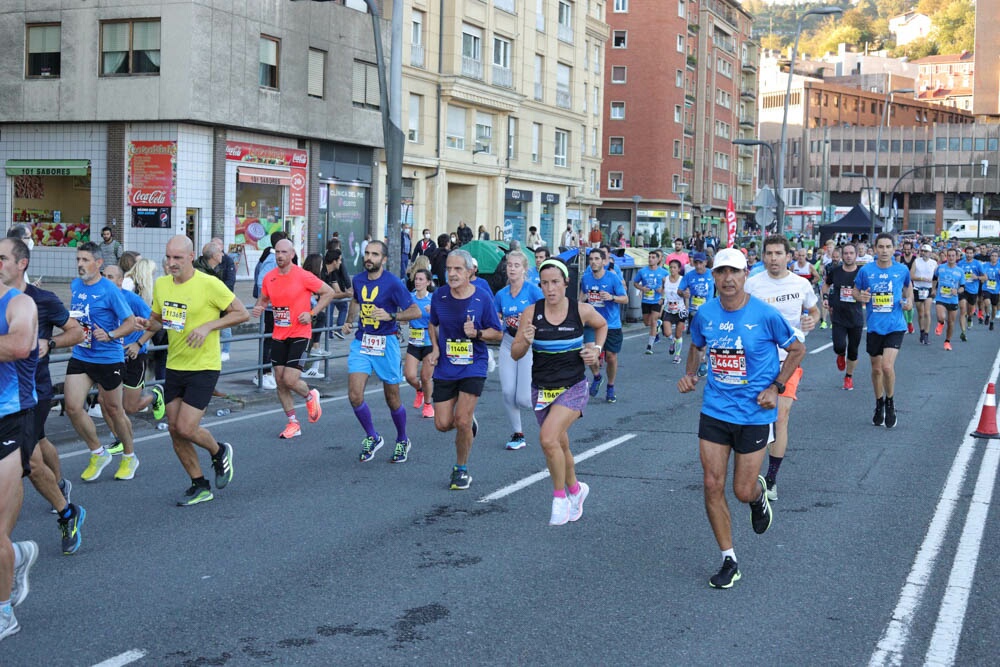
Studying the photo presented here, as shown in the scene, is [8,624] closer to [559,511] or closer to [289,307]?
[559,511]

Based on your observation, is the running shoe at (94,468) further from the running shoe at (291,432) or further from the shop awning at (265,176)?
the shop awning at (265,176)

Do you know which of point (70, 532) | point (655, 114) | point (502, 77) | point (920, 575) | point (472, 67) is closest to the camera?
point (920, 575)

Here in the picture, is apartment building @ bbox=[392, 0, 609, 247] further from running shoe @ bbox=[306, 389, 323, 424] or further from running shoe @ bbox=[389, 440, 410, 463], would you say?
running shoe @ bbox=[389, 440, 410, 463]

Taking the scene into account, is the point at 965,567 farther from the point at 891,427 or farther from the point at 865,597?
the point at 891,427

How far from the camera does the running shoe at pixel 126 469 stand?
932 cm

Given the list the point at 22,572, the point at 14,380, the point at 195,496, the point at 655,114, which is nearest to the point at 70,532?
the point at 22,572

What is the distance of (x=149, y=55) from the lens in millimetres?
29062

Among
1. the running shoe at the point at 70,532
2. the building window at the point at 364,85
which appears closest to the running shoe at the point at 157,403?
the running shoe at the point at 70,532

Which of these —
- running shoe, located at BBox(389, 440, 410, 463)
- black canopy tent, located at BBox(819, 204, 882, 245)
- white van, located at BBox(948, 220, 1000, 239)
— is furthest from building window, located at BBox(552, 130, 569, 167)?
white van, located at BBox(948, 220, 1000, 239)

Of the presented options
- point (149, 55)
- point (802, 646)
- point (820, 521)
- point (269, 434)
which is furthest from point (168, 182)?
point (802, 646)

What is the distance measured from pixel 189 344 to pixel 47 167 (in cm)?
2487

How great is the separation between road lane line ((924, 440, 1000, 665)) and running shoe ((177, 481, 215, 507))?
16.6ft

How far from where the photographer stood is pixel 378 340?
10320 mm

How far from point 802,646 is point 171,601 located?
10.3ft
